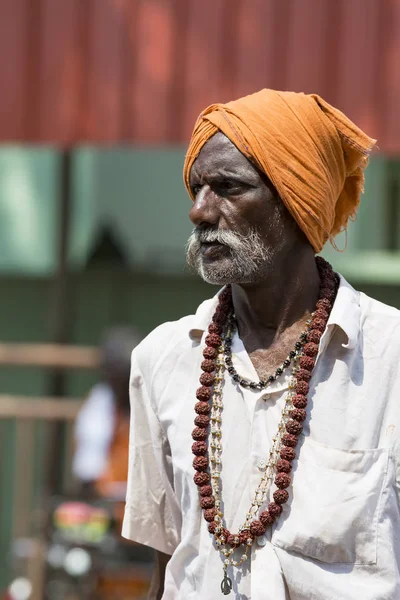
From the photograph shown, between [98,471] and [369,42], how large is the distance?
111 inches

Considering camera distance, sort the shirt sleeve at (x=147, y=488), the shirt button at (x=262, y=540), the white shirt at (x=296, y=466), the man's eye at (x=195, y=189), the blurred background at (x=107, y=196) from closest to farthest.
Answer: the white shirt at (x=296, y=466)
the shirt button at (x=262, y=540)
the man's eye at (x=195, y=189)
the shirt sleeve at (x=147, y=488)
the blurred background at (x=107, y=196)

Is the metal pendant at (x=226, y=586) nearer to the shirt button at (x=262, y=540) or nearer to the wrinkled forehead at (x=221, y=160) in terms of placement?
the shirt button at (x=262, y=540)

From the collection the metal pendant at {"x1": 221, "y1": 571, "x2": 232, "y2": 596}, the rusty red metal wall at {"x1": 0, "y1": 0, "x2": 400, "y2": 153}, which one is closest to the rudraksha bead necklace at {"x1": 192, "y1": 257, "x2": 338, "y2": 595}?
the metal pendant at {"x1": 221, "y1": 571, "x2": 232, "y2": 596}

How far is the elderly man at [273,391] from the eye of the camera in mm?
2238

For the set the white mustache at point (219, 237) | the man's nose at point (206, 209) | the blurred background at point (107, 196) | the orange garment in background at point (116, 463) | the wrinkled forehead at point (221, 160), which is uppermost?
the wrinkled forehead at point (221, 160)

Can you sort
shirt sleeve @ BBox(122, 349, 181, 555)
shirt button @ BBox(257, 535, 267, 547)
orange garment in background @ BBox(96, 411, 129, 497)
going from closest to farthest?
shirt button @ BBox(257, 535, 267, 547) → shirt sleeve @ BBox(122, 349, 181, 555) → orange garment in background @ BBox(96, 411, 129, 497)

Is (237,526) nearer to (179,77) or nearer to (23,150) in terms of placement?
(179,77)

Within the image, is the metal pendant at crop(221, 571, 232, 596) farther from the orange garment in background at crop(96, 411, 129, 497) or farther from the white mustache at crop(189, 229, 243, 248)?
the orange garment in background at crop(96, 411, 129, 497)

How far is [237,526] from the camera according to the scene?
237 cm

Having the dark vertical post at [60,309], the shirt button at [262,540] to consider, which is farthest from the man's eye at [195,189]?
the dark vertical post at [60,309]

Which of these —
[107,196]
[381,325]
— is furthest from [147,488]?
[107,196]

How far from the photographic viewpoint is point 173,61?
19.3ft

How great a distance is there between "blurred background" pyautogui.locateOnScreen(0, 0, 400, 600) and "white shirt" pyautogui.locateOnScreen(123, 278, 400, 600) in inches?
107

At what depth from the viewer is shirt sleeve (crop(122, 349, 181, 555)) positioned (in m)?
2.60
